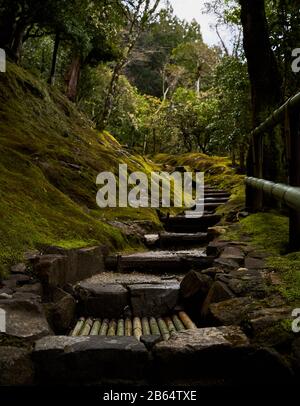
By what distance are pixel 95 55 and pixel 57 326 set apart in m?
15.8

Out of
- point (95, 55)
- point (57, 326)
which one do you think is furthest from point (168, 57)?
point (57, 326)

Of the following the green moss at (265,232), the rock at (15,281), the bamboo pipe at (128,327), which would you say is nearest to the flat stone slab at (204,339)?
the bamboo pipe at (128,327)

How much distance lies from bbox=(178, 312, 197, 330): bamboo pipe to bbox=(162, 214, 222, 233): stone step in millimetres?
4820

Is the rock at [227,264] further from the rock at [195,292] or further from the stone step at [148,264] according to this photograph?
the stone step at [148,264]

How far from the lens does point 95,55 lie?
1708cm

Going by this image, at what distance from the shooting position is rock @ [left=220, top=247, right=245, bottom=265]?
13.3 ft

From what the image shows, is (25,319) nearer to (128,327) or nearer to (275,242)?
(128,327)

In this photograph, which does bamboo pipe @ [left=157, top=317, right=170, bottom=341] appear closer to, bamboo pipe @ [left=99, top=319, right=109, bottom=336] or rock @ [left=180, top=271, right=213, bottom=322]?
rock @ [left=180, top=271, right=213, bottom=322]

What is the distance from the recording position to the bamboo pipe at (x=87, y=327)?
3.18 m

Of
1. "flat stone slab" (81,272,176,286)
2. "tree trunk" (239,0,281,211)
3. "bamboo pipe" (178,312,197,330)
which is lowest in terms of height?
"bamboo pipe" (178,312,197,330)

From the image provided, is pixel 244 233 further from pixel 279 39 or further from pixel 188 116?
pixel 188 116

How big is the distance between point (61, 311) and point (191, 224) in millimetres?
5573

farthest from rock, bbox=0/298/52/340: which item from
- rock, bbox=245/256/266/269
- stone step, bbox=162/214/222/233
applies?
stone step, bbox=162/214/222/233

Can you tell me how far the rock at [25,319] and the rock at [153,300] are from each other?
3.57ft
